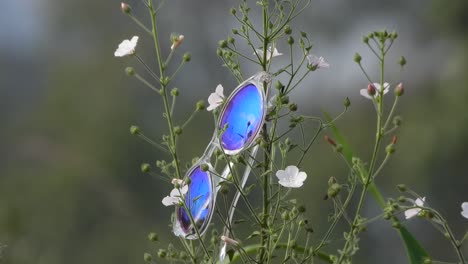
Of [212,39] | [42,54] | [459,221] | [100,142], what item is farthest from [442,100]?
[42,54]

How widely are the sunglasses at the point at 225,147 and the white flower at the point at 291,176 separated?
0.09ft

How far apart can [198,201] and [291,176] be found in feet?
0.30

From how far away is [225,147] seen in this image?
80 centimetres

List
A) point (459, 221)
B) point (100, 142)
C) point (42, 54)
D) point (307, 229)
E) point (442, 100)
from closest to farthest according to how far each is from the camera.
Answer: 1. point (307, 229)
2. point (459, 221)
3. point (442, 100)
4. point (100, 142)
5. point (42, 54)

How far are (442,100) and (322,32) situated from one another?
120 centimetres

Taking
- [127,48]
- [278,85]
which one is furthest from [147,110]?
[278,85]

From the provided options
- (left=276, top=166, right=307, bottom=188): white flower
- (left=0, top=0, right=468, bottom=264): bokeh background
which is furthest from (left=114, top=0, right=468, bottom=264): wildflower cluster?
(left=0, top=0, right=468, bottom=264): bokeh background

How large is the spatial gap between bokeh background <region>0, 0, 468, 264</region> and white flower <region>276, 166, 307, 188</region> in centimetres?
519

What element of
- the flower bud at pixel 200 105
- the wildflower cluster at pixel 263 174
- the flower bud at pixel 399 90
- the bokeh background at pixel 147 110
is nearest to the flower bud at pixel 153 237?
the wildflower cluster at pixel 263 174

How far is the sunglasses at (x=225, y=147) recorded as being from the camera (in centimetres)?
77

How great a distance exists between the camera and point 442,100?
24.2 ft

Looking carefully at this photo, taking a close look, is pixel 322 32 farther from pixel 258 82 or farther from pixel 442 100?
pixel 258 82

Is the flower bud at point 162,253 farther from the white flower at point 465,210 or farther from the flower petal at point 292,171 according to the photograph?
the white flower at point 465,210

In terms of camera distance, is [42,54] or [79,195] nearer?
[79,195]
